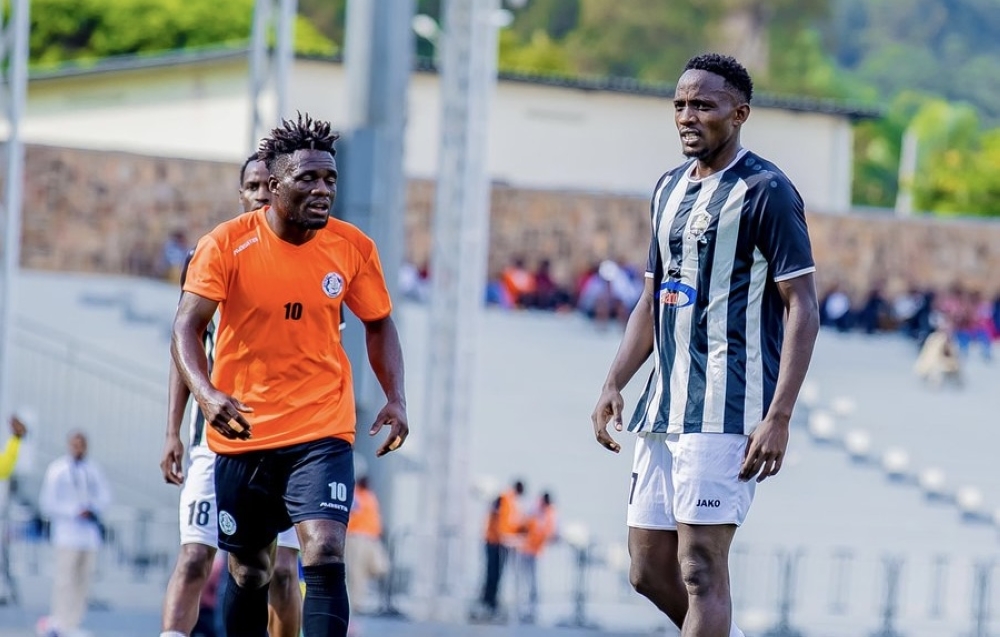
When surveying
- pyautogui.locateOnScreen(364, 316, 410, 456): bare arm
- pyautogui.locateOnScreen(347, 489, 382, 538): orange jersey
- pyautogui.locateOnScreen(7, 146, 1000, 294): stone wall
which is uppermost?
pyautogui.locateOnScreen(7, 146, 1000, 294): stone wall

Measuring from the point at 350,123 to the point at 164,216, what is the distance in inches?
578

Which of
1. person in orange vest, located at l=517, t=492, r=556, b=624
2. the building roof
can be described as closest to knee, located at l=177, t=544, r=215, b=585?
person in orange vest, located at l=517, t=492, r=556, b=624

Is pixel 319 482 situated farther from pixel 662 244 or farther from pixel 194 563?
pixel 662 244

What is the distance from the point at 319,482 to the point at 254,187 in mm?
1790

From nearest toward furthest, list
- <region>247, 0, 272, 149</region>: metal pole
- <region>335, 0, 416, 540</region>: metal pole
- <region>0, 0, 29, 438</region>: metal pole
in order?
<region>0, 0, 29, 438</region>: metal pole → <region>247, 0, 272, 149</region>: metal pole → <region>335, 0, 416, 540</region>: metal pole

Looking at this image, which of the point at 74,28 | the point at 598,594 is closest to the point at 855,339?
the point at 598,594

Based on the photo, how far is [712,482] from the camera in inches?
285

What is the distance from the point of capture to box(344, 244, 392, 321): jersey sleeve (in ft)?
26.7

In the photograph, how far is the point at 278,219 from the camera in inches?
312

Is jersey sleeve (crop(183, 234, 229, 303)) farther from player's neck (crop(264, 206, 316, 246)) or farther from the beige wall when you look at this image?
the beige wall

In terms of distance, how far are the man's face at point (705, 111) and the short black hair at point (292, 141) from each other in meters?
1.45

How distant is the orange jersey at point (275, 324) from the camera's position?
7.84 metres

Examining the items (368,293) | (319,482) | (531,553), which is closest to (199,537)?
(319,482)

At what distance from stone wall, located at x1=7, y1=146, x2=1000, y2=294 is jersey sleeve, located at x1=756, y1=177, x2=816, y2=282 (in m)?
28.7
